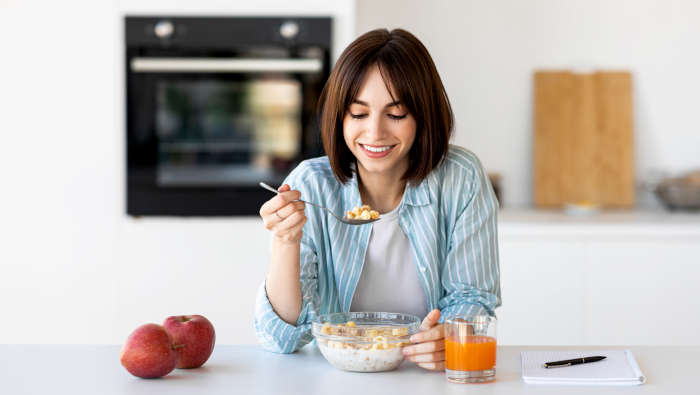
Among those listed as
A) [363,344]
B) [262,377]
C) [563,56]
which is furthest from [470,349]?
[563,56]

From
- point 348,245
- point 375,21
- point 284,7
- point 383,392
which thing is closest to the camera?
point 383,392

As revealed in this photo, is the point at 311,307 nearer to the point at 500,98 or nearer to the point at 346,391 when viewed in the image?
the point at 346,391

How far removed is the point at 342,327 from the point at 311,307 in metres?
0.17

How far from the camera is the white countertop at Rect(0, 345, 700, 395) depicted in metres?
1.32

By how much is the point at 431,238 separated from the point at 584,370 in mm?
469

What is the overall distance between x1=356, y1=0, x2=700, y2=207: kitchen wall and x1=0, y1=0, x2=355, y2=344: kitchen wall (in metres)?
0.85

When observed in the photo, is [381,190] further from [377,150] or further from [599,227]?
[599,227]

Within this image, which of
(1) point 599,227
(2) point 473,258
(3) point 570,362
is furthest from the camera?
(1) point 599,227

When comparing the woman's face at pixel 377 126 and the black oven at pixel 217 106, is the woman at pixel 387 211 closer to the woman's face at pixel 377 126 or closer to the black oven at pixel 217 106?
the woman's face at pixel 377 126

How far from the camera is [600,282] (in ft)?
9.75

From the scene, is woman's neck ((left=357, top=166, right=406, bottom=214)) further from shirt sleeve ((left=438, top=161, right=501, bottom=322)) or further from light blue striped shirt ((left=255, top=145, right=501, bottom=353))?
shirt sleeve ((left=438, top=161, right=501, bottom=322))

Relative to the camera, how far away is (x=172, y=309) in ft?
9.75

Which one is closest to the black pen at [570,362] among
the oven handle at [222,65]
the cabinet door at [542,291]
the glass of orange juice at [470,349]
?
the glass of orange juice at [470,349]

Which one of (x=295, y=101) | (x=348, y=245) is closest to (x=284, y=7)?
(x=295, y=101)
